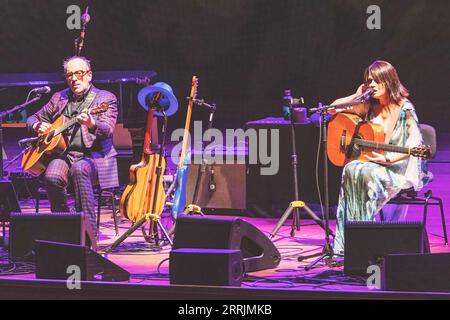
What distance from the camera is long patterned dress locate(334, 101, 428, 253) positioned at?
512cm

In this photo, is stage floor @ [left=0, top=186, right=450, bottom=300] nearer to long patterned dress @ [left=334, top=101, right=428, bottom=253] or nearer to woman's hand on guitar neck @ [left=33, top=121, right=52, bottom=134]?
long patterned dress @ [left=334, top=101, right=428, bottom=253]

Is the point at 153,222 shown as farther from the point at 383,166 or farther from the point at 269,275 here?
the point at 383,166

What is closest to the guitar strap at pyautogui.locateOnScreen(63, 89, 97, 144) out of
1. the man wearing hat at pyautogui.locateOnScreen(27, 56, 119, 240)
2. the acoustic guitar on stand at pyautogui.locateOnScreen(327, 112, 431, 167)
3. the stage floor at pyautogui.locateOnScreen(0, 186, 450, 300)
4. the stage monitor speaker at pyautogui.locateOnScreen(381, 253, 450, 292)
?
the man wearing hat at pyautogui.locateOnScreen(27, 56, 119, 240)

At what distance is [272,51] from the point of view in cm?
881

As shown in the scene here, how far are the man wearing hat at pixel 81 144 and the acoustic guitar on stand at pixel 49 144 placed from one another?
5cm

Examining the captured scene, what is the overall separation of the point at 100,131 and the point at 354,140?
5.86 ft

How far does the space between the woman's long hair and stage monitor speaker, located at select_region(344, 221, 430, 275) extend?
1.25 m

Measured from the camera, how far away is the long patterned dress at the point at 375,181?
16.8 feet

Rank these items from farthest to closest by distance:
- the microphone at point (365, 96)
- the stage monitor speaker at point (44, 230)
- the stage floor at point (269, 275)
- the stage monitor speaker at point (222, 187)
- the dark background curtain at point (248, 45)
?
the dark background curtain at point (248, 45) < the stage monitor speaker at point (222, 187) < the microphone at point (365, 96) < the stage monitor speaker at point (44, 230) < the stage floor at point (269, 275)

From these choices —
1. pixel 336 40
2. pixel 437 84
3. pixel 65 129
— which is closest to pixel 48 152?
pixel 65 129

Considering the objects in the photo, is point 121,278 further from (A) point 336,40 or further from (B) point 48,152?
(A) point 336,40

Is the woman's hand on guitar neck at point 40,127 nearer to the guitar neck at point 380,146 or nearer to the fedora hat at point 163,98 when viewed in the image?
the fedora hat at point 163,98

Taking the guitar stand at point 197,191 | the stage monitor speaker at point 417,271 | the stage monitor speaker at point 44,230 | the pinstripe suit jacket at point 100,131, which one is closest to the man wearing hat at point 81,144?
the pinstripe suit jacket at point 100,131

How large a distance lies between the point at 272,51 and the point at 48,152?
12.4 feet
